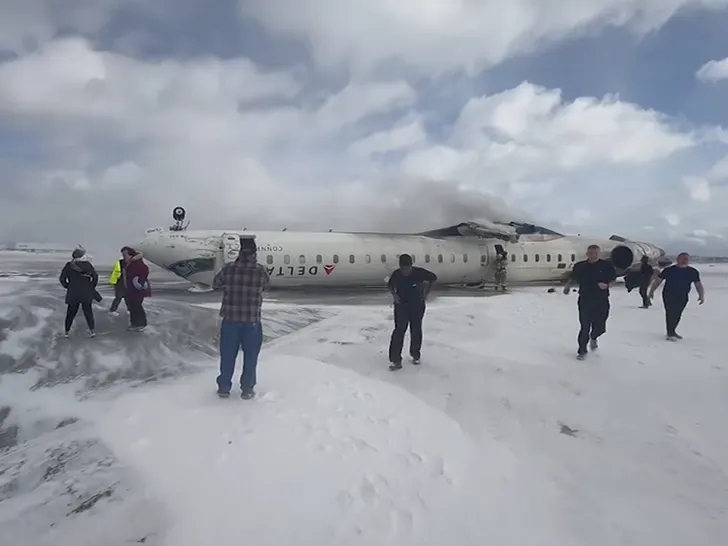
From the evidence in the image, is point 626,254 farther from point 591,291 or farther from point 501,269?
point 591,291

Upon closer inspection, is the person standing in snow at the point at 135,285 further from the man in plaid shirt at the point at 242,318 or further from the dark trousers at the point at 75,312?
the man in plaid shirt at the point at 242,318

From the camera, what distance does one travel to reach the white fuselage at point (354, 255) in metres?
21.7

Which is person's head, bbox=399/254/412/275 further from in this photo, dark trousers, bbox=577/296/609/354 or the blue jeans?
dark trousers, bbox=577/296/609/354

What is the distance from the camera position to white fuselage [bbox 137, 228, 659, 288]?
21.7 meters

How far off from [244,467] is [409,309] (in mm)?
4110

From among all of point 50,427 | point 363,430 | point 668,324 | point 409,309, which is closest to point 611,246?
point 668,324

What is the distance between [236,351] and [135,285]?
14.3ft

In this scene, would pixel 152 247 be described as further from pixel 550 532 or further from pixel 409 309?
pixel 550 532

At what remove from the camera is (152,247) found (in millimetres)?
21578

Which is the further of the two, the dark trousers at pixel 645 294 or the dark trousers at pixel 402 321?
the dark trousers at pixel 645 294

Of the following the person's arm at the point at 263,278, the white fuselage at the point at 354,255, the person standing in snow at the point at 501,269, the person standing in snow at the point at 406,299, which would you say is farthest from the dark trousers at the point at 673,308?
the person standing in snow at the point at 501,269

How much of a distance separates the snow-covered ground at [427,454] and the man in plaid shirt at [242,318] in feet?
1.00

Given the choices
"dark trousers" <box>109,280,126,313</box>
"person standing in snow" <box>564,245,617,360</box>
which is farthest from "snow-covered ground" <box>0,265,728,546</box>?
"dark trousers" <box>109,280,126,313</box>

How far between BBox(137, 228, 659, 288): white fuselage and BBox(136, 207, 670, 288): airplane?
0.14 ft
